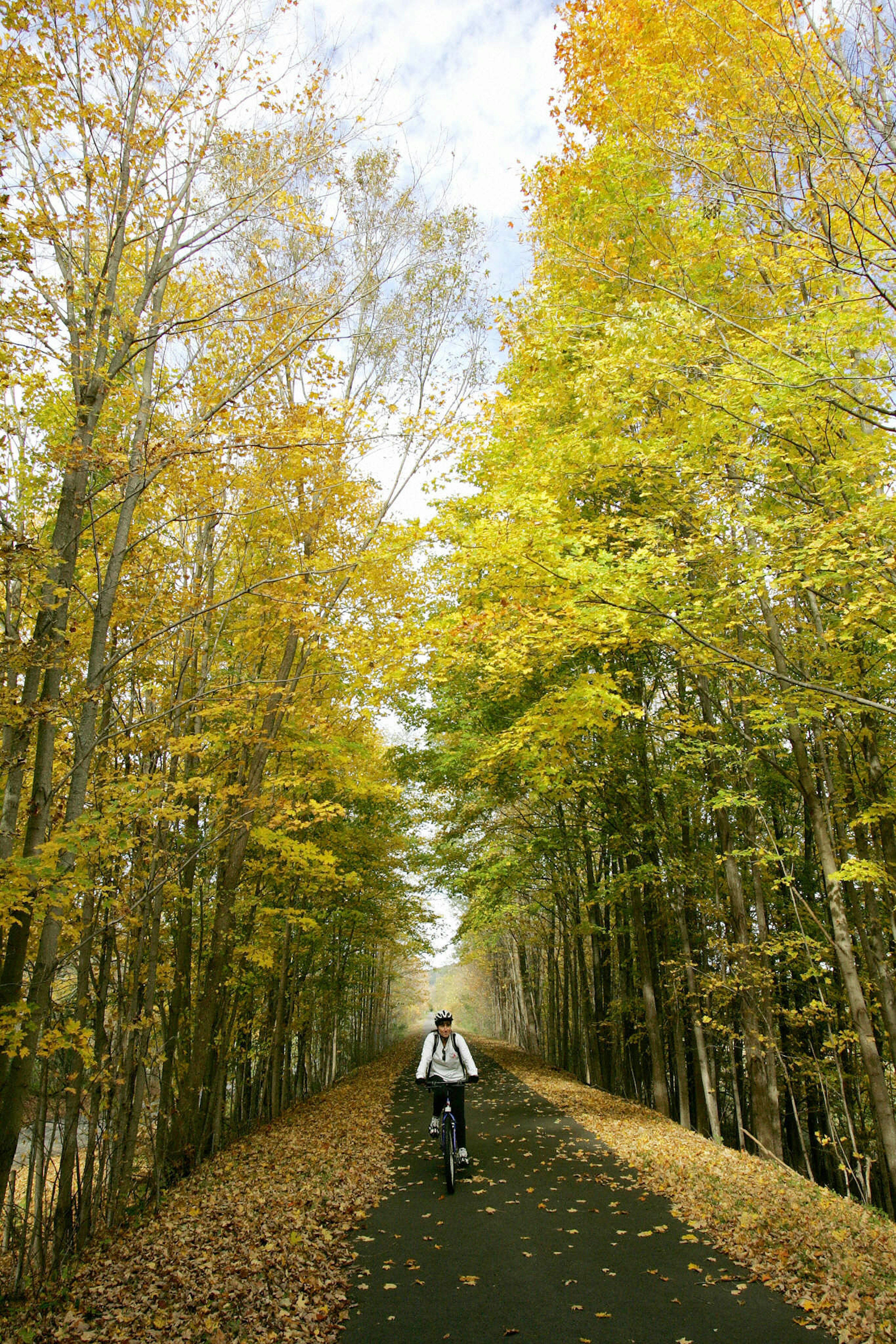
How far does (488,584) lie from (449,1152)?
6.40 meters

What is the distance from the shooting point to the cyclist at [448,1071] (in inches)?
276

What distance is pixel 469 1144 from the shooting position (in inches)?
354

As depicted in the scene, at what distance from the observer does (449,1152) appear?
6680 millimetres

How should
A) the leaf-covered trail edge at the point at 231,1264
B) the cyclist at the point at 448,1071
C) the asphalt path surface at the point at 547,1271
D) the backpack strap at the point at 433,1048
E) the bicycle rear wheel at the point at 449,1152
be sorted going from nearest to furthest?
the asphalt path surface at the point at 547,1271 → the leaf-covered trail edge at the point at 231,1264 → the bicycle rear wheel at the point at 449,1152 → the cyclist at the point at 448,1071 → the backpack strap at the point at 433,1048

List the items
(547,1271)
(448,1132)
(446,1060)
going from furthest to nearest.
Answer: (446,1060)
(448,1132)
(547,1271)

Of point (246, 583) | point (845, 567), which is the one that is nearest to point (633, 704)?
point (845, 567)

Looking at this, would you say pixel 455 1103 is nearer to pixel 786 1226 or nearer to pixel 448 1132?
pixel 448 1132

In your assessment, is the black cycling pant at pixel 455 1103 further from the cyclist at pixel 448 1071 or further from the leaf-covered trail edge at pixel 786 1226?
the leaf-covered trail edge at pixel 786 1226

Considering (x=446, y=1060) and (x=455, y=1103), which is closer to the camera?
(x=455, y=1103)

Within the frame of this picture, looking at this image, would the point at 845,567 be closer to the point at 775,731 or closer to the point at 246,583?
the point at 775,731

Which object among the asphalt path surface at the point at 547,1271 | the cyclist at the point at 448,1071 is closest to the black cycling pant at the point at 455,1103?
the cyclist at the point at 448,1071

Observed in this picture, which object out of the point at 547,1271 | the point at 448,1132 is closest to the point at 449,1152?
the point at 448,1132

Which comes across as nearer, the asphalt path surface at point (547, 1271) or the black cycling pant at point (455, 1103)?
the asphalt path surface at point (547, 1271)

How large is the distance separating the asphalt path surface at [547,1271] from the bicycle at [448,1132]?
0.16 m
